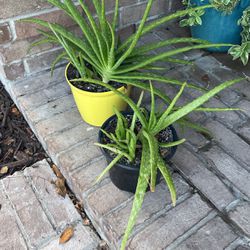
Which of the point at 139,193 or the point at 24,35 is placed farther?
the point at 24,35

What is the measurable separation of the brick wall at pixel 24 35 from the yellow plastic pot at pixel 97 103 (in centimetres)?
32

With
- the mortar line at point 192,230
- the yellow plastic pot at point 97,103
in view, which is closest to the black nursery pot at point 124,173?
the yellow plastic pot at point 97,103

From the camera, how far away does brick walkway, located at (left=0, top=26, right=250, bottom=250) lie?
43.3 inches

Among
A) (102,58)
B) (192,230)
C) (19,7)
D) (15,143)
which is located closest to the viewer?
(192,230)

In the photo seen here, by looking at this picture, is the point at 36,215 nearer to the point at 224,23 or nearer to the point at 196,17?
Result: the point at 196,17

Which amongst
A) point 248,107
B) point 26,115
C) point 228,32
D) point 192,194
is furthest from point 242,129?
point 26,115

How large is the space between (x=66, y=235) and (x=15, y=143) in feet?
1.78

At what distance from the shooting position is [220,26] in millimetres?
1728

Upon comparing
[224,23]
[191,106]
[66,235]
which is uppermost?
[191,106]

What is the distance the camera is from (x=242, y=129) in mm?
1426

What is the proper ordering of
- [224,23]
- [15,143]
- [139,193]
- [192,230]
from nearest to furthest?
[139,193] → [192,230] → [15,143] → [224,23]

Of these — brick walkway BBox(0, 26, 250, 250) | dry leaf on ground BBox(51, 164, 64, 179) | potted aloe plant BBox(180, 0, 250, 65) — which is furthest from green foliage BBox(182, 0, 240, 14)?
dry leaf on ground BBox(51, 164, 64, 179)

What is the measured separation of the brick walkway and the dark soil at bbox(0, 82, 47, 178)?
9 cm

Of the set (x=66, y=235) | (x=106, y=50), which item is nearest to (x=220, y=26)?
(x=106, y=50)
